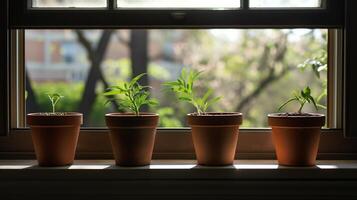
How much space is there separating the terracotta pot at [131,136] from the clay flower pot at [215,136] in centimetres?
16

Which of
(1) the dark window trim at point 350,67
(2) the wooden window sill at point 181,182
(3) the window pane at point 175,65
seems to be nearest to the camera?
(2) the wooden window sill at point 181,182

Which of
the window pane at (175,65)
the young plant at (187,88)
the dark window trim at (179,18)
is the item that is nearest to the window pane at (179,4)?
the dark window trim at (179,18)

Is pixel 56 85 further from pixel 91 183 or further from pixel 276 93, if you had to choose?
pixel 91 183

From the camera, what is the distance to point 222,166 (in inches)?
68.5

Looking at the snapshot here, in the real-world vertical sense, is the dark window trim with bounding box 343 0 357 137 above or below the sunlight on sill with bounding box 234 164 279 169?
above

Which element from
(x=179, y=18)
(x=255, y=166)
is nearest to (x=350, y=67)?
(x=255, y=166)

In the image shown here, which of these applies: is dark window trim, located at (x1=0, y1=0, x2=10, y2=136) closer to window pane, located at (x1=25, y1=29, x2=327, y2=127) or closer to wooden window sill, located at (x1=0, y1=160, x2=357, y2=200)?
wooden window sill, located at (x1=0, y1=160, x2=357, y2=200)

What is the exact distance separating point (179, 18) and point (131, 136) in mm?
473

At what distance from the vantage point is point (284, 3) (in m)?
1.86

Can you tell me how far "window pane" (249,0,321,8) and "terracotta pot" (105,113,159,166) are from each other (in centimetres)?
57

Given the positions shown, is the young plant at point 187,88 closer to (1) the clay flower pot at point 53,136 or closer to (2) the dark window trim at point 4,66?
(1) the clay flower pot at point 53,136

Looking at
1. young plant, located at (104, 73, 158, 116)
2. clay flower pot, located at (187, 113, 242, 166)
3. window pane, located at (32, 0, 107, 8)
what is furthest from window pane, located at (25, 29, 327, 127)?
clay flower pot, located at (187, 113, 242, 166)

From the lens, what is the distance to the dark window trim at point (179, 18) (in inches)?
72.3

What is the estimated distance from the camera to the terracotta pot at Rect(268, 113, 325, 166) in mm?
1729
